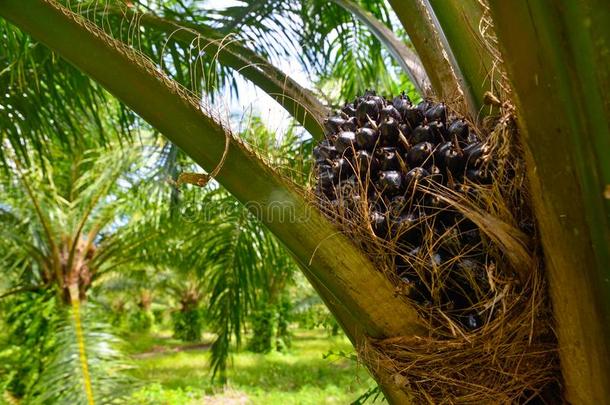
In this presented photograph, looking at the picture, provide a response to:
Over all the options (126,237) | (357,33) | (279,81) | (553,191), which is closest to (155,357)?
(126,237)

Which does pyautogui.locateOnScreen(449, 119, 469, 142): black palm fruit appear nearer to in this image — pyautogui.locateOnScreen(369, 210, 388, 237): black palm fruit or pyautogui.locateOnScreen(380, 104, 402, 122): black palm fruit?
pyautogui.locateOnScreen(380, 104, 402, 122): black palm fruit

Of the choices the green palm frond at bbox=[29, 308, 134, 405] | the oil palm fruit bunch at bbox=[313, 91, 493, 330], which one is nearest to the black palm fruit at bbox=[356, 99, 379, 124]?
the oil palm fruit bunch at bbox=[313, 91, 493, 330]

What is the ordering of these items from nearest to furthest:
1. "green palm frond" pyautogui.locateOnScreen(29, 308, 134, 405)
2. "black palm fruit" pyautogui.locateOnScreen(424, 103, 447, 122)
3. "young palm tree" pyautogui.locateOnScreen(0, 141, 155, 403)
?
"black palm fruit" pyautogui.locateOnScreen(424, 103, 447, 122), "green palm frond" pyautogui.locateOnScreen(29, 308, 134, 405), "young palm tree" pyautogui.locateOnScreen(0, 141, 155, 403)

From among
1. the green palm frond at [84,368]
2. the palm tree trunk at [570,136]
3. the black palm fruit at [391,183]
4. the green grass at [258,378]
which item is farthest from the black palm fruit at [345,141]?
the green grass at [258,378]

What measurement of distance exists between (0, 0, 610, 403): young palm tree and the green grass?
528cm

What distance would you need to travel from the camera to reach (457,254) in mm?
975

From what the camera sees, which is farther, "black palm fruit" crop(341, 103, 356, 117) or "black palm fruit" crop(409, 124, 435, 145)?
"black palm fruit" crop(341, 103, 356, 117)

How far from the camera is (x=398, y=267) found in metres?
1.00

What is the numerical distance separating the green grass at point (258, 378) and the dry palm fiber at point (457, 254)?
5.27 meters

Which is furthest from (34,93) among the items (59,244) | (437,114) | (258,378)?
(258,378)

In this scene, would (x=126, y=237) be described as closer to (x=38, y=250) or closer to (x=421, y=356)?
(x=38, y=250)

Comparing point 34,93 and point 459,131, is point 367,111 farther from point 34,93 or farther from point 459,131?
point 34,93

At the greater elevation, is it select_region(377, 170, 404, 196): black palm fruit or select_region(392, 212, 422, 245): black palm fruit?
select_region(377, 170, 404, 196): black palm fruit

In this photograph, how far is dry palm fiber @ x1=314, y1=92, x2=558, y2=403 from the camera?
35.7 inches
